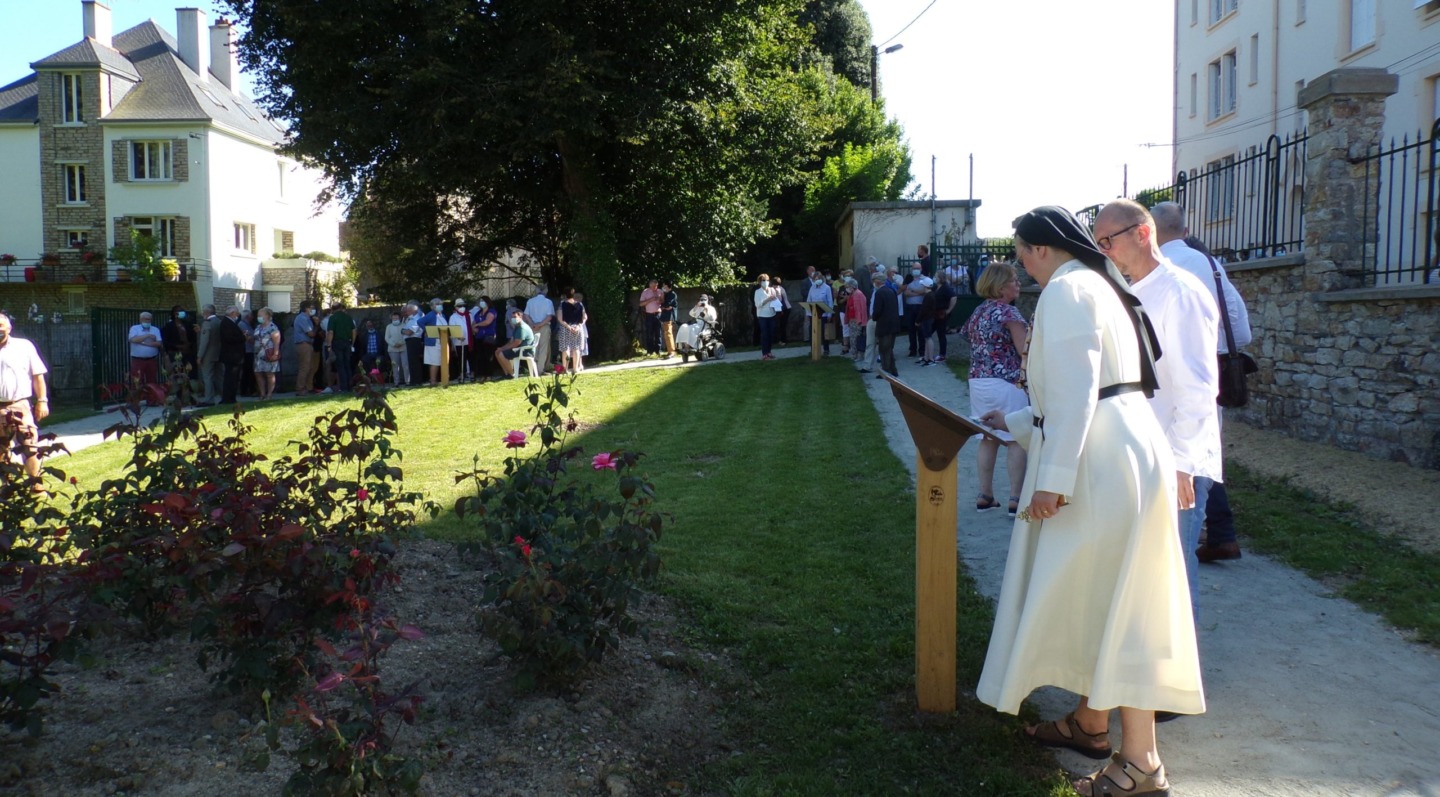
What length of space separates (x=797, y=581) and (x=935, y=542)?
2188mm

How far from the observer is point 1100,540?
3.80m

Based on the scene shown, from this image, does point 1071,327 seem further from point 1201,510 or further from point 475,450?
point 475,450

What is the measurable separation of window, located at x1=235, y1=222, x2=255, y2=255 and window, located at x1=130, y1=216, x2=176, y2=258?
3.09 m

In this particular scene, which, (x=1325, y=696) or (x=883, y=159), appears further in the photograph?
(x=883, y=159)

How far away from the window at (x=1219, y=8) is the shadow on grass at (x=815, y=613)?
30.2 m

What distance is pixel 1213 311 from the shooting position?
480 centimetres

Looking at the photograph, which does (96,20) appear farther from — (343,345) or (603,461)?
(603,461)

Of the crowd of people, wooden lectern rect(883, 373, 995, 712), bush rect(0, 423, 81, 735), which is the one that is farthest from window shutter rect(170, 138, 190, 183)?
wooden lectern rect(883, 373, 995, 712)

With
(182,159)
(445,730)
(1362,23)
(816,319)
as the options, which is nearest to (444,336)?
(816,319)

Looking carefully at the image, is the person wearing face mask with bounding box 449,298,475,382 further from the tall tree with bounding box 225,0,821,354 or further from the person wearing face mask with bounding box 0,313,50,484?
the person wearing face mask with bounding box 0,313,50,484

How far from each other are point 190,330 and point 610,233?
9548mm

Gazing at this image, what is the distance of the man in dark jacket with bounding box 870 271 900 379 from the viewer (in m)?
17.5

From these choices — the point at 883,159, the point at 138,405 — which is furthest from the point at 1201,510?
the point at 883,159

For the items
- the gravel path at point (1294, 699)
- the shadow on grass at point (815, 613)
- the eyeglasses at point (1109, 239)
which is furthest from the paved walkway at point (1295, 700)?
the eyeglasses at point (1109, 239)
